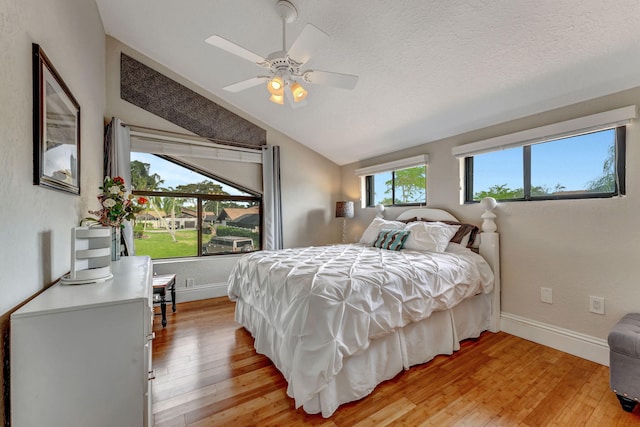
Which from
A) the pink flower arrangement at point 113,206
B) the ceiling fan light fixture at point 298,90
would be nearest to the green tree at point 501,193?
the ceiling fan light fixture at point 298,90

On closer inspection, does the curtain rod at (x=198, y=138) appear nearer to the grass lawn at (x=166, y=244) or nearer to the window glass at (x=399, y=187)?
the grass lawn at (x=166, y=244)

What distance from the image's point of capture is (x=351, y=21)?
6.83 ft

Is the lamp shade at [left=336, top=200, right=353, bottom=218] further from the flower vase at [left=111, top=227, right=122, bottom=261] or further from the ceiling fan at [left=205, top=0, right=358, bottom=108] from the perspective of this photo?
the flower vase at [left=111, top=227, right=122, bottom=261]

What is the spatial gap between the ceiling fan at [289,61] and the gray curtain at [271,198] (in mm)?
1802

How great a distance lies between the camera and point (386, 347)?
1.80 metres

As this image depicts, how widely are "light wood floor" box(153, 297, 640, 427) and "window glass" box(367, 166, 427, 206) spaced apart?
1917 mm

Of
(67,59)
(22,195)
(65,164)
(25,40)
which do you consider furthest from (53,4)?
(22,195)

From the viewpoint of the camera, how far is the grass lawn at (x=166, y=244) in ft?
11.0

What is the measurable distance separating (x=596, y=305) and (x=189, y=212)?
4.27 metres

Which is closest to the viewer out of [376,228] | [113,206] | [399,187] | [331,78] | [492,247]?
[113,206]

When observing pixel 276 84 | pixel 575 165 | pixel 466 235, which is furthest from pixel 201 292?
pixel 575 165

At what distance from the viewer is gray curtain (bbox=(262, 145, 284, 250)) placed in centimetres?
393

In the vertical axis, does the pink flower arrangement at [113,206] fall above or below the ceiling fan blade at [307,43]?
below

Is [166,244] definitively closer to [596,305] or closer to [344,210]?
[344,210]
